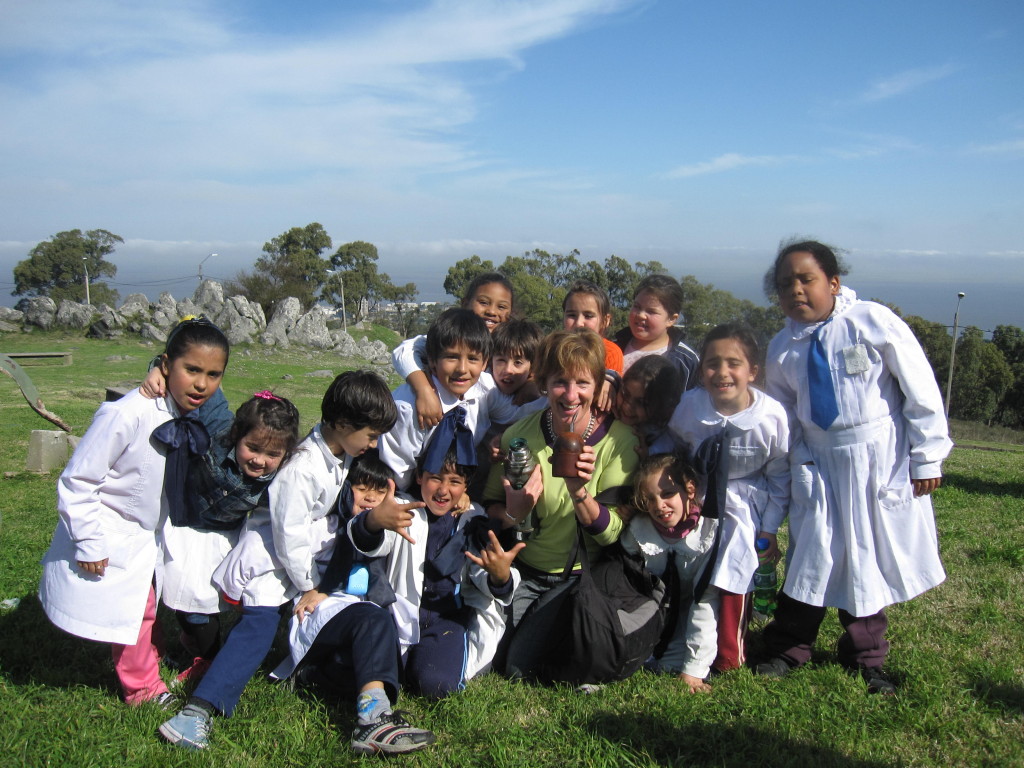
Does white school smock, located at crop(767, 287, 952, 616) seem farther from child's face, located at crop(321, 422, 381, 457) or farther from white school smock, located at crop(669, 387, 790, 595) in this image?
child's face, located at crop(321, 422, 381, 457)

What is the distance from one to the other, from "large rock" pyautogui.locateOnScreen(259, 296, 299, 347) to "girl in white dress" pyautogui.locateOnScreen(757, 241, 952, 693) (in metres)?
30.2

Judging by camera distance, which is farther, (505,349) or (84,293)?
(84,293)

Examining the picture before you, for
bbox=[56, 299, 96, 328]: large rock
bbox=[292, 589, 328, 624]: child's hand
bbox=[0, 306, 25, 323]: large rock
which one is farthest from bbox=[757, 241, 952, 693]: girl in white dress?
bbox=[0, 306, 25, 323]: large rock

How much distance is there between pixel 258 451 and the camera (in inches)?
129

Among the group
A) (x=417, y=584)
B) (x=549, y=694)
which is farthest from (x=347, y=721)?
(x=549, y=694)

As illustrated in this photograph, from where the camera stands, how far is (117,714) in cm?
319

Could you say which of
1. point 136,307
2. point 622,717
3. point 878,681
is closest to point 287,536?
point 622,717

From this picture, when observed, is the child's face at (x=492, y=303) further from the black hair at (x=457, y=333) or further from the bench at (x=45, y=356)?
the bench at (x=45, y=356)

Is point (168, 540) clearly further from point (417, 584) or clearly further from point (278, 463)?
point (417, 584)

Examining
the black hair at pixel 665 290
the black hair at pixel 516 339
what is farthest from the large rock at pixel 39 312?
the black hair at pixel 665 290

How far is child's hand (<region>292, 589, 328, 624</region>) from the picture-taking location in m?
3.41

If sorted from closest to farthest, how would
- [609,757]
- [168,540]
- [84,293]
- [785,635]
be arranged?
[609,757]
[168,540]
[785,635]
[84,293]

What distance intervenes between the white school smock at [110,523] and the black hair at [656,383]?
2.23m

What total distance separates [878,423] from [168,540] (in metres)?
3.42
